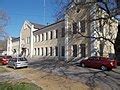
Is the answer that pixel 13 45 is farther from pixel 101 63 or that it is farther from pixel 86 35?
pixel 101 63

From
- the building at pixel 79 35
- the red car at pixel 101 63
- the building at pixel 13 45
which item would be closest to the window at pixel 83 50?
the building at pixel 79 35

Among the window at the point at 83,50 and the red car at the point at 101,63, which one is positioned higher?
the window at the point at 83,50

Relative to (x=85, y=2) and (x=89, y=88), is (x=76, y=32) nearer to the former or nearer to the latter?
(x=85, y=2)

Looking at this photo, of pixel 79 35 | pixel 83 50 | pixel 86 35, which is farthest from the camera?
pixel 79 35

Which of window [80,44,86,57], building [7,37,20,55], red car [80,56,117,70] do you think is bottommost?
red car [80,56,117,70]

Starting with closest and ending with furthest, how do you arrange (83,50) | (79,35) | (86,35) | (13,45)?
1. (86,35)
2. (83,50)
3. (79,35)
4. (13,45)

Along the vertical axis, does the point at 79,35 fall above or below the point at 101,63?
above

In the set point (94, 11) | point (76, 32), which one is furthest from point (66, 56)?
point (94, 11)

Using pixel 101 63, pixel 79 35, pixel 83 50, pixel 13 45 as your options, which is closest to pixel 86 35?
pixel 79 35

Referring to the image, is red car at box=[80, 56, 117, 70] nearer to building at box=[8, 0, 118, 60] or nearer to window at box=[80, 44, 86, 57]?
building at box=[8, 0, 118, 60]

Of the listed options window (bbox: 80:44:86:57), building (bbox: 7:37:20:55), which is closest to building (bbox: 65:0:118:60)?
window (bbox: 80:44:86:57)

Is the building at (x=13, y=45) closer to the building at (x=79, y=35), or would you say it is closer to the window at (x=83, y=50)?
the building at (x=79, y=35)

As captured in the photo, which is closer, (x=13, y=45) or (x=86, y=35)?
(x=86, y=35)

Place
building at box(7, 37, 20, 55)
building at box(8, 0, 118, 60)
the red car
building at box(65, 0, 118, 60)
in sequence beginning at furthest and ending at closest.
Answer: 1. building at box(7, 37, 20, 55)
2. building at box(65, 0, 118, 60)
3. building at box(8, 0, 118, 60)
4. the red car
